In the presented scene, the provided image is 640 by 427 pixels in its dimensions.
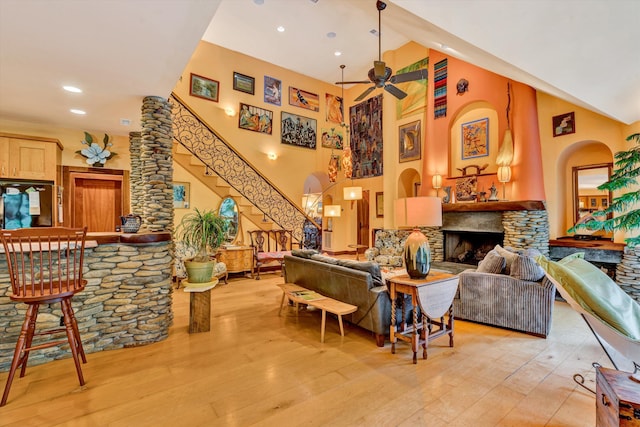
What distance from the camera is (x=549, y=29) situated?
288 cm

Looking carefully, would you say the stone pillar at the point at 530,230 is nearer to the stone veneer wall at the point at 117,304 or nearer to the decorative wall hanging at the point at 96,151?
the stone veneer wall at the point at 117,304

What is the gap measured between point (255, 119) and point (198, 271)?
5941 mm

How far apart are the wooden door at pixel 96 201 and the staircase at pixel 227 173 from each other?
52.7 inches

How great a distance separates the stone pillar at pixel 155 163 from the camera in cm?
342

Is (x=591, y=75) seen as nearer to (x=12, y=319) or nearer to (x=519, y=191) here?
(x=519, y=191)

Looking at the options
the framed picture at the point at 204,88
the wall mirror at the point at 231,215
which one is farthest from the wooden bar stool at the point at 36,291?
the framed picture at the point at 204,88

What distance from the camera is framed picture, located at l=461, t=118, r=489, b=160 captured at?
6004mm

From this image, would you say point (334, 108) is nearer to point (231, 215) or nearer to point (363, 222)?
point (363, 222)

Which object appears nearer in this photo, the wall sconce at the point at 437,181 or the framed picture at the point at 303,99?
the wall sconce at the point at 437,181

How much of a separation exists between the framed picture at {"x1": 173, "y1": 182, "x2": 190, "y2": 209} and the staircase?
0.37 meters

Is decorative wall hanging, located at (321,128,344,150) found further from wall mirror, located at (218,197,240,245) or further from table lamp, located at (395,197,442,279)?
table lamp, located at (395,197,442,279)

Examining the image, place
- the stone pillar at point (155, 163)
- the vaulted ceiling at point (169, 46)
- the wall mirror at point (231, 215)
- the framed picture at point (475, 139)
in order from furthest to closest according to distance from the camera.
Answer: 1. the wall mirror at point (231, 215)
2. the framed picture at point (475, 139)
3. the stone pillar at point (155, 163)
4. the vaulted ceiling at point (169, 46)

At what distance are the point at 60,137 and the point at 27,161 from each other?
30.1 inches

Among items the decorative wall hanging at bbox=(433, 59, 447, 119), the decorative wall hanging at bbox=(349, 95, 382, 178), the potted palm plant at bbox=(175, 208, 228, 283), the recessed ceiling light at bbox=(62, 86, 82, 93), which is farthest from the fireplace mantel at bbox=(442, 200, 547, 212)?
the recessed ceiling light at bbox=(62, 86, 82, 93)
